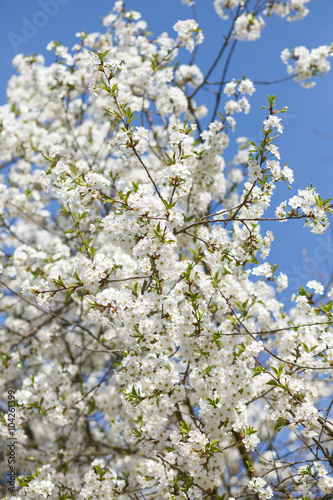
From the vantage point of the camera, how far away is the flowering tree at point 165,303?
303 centimetres

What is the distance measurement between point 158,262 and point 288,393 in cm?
131

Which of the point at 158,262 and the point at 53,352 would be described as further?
the point at 53,352

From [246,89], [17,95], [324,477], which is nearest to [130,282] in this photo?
[324,477]

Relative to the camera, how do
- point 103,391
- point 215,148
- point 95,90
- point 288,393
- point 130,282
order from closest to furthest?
point 288,393, point 95,90, point 130,282, point 215,148, point 103,391

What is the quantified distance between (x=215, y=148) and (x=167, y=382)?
269cm

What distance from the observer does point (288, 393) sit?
293 centimetres

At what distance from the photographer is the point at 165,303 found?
122 inches

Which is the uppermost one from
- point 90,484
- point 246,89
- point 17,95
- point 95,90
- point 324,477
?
point 17,95

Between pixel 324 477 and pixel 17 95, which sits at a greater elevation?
pixel 17 95

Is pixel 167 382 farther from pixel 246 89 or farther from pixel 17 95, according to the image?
pixel 17 95

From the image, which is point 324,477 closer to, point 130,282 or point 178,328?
point 178,328

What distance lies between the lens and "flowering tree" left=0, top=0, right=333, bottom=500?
9.95ft

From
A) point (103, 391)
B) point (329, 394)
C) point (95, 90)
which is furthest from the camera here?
point (329, 394)

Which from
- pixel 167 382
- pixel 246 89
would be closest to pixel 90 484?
pixel 167 382
